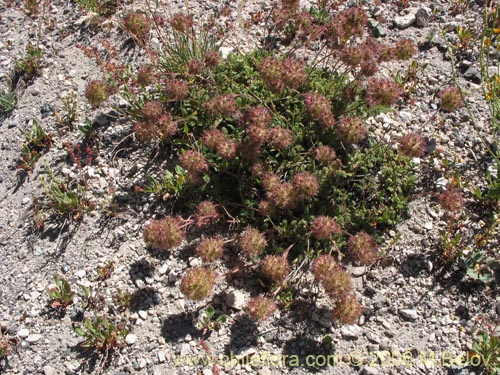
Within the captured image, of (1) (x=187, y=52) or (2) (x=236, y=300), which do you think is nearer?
(2) (x=236, y=300)

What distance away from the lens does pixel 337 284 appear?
12.0ft

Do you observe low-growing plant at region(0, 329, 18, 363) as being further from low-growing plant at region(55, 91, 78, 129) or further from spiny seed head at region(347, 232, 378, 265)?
spiny seed head at region(347, 232, 378, 265)

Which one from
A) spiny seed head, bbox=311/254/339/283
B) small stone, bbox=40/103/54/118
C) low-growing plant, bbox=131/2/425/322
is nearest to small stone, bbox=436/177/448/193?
low-growing plant, bbox=131/2/425/322

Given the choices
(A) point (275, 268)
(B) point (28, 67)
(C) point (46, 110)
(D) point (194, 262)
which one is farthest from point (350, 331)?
(B) point (28, 67)

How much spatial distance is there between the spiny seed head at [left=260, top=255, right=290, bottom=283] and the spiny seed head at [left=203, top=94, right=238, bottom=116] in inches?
55.7

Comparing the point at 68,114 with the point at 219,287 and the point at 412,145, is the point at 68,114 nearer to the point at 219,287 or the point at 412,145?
the point at 219,287

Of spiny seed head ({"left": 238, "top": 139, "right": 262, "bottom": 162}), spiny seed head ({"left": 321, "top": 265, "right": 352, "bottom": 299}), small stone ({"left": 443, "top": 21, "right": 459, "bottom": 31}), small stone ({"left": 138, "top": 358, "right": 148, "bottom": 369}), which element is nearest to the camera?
spiny seed head ({"left": 321, "top": 265, "right": 352, "bottom": 299})

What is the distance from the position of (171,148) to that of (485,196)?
322 cm

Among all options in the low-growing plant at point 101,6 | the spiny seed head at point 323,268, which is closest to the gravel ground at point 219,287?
the spiny seed head at point 323,268

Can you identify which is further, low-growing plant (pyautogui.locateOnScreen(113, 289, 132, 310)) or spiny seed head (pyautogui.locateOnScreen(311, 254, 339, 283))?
low-growing plant (pyautogui.locateOnScreen(113, 289, 132, 310))

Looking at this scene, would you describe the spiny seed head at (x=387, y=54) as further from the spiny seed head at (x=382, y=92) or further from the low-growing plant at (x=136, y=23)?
the low-growing plant at (x=136, y=23)

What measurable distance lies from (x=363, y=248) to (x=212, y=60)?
2.53 m

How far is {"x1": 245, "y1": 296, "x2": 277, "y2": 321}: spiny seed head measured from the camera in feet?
12.3

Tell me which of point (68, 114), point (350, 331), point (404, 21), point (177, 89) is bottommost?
point (350, 331)
